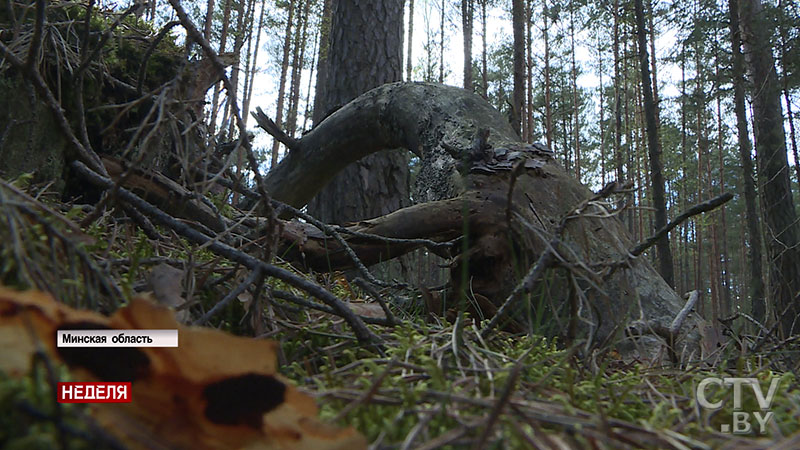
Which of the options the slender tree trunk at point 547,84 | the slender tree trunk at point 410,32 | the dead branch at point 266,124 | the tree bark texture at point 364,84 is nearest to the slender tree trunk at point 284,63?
the slender tree trunk at point 410,32

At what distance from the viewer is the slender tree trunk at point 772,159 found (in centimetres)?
534

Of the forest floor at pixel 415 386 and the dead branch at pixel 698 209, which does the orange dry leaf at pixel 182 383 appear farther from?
the dead branch at pixel 698 209

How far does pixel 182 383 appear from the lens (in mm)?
534

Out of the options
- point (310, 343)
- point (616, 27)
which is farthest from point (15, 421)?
point (616, 27)

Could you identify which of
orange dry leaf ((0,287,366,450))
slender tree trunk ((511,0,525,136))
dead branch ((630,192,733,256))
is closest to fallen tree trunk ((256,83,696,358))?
dead branch ((630,192,733,256))

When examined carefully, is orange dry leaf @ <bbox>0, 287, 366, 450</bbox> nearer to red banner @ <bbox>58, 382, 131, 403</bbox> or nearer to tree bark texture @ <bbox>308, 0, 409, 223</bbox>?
red banner @ <bbox>58, 382, 131, 403</bbox>

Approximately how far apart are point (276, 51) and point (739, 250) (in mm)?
27760

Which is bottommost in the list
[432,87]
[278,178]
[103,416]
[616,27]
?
[103,416]

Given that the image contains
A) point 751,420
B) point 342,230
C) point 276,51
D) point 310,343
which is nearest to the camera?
point 751,420

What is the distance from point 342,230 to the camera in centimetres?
206

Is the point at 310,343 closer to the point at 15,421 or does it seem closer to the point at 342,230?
the point at 15,421

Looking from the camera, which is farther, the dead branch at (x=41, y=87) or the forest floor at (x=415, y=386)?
the dead branch at (x=41, y=87)

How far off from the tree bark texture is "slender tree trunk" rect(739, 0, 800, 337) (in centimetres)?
407

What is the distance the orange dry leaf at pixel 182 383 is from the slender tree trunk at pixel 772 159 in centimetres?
598
